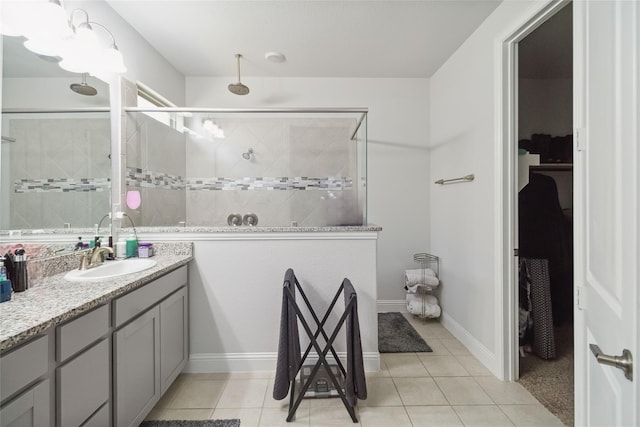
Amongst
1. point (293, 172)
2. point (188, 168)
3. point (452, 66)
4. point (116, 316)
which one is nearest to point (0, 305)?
point (116, 316)

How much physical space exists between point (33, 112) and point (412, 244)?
10.4 ft

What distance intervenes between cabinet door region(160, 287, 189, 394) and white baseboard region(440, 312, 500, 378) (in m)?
2.19

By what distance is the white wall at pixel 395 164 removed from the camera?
310cm

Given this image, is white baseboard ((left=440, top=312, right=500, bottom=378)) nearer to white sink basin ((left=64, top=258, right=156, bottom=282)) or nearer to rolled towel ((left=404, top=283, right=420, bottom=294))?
rolled towel ((left=404, top=283, right=420, bottom=294))

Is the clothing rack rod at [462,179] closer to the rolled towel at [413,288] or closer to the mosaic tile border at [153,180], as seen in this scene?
the rolled towel at [413,288]

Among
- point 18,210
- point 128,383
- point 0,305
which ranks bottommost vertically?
point 128,383

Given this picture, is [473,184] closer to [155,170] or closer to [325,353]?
[325,353]

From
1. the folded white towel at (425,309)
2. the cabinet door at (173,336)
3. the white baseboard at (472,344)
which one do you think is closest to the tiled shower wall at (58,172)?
the cabinet door at (173,336)

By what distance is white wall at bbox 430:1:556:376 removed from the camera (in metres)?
1.92

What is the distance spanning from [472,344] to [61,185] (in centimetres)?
308

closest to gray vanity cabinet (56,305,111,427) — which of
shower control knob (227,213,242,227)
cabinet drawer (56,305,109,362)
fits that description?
cabinet drawer (56,305,109,362)

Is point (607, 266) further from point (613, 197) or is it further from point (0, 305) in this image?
point (0, 305)

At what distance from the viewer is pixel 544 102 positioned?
2.84 m

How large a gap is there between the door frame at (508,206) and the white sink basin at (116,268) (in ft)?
7.53
